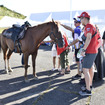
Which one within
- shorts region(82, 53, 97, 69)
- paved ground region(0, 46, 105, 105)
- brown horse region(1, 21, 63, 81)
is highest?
brown horse region(1, 21, 63, 81)

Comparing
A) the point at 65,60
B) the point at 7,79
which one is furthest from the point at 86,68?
the point at 7,79

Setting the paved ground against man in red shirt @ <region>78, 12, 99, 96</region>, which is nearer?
man in red shirt @ <region>78, 12, 99, 96</region>

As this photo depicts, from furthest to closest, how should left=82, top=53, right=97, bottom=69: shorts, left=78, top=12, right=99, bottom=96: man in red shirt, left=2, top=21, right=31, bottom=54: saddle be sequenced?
left=2, top=21, right=31, bottom=54: saddle
left=82, top=53, right=97, bottom=69: shorts
left=78, top=12, right=99, bottom=96: man in red shirt

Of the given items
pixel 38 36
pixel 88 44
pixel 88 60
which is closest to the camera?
pixel 88 44

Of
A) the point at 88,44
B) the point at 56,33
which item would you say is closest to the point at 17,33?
the point at 56,33

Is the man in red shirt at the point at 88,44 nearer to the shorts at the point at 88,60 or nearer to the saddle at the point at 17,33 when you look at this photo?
the shorts at the point at 88,60

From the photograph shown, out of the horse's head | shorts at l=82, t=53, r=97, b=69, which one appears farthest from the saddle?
shorts at l=82, t=53, r=97, b=69

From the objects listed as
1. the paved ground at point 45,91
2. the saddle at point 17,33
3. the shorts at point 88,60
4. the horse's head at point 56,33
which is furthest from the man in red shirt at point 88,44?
the saddle at point 17,33

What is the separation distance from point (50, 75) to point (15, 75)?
1.39 metres

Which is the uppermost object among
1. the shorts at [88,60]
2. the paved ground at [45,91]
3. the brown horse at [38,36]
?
the brown horse at [38,36]

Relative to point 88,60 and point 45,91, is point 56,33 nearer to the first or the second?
point 88,60

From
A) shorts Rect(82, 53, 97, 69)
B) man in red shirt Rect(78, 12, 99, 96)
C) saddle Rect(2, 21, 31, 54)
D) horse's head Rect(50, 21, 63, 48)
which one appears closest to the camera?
man in red shirt Rect(78, 12, 99, 96)

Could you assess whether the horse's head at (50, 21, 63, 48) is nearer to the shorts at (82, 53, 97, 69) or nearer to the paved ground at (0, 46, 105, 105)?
the shorts at (82, 53, 97, 69)

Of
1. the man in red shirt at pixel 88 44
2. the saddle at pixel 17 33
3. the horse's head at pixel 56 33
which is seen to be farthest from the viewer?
the saddle at pixel 17 33
